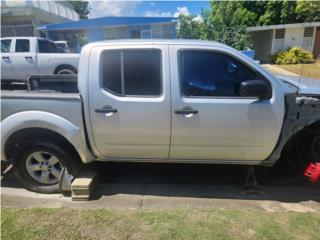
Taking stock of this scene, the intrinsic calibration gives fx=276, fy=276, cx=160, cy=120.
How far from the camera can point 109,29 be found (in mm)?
21266

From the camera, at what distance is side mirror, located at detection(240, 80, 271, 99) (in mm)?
2990

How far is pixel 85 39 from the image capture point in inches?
850

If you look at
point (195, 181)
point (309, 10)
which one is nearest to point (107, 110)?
point (195, 181)

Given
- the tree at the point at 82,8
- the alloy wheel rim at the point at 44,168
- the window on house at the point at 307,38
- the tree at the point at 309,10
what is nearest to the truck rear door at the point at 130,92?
the alloy wheel rim at the point at 44,168

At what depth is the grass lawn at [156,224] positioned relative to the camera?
276 centimetres

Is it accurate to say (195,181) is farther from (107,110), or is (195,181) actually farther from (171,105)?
(107,110)

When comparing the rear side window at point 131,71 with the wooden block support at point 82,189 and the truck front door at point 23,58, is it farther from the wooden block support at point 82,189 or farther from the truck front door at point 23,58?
the truck front door at point 23,58

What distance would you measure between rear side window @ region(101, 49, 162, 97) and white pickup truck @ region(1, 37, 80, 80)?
7.14 metres

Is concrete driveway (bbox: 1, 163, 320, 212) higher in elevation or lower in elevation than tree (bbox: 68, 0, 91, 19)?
lower

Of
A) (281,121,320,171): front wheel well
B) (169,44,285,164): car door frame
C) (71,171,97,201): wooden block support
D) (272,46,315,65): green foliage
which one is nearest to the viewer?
(169,44,285,164): car door frame

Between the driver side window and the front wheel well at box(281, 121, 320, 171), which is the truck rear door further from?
the front wheel well at box(281, 121, 320, 171)

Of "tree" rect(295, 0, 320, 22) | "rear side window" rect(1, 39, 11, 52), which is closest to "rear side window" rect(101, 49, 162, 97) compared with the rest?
"rear side window" rect(1, 39, 11, 52)

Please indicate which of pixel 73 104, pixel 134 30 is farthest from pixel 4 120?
pixel 134 30

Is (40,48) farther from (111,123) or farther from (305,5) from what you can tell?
(305,5)
